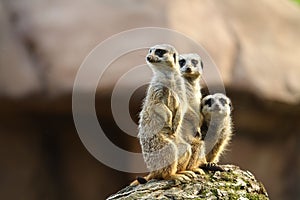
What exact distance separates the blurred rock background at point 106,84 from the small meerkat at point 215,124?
14.3 ft

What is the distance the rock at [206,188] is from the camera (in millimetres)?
4254

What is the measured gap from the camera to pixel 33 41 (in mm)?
9562

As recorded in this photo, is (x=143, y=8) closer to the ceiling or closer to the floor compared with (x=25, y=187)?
closer to the ceiling

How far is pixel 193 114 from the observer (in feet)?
15.1

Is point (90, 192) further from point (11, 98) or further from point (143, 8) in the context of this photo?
point (143, 8)

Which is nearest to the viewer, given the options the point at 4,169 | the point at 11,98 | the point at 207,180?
the point at 207,180

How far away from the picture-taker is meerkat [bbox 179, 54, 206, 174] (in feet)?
14.8

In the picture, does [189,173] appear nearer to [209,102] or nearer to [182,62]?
[209,102]

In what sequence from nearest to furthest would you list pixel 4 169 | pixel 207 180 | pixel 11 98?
pixel 207 180, pixel 11 98, pixel 4 169

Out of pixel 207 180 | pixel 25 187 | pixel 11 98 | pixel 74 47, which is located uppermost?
pixel 74 47

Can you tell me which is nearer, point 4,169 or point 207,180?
point 207,180

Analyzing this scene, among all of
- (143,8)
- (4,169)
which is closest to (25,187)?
(4,169)

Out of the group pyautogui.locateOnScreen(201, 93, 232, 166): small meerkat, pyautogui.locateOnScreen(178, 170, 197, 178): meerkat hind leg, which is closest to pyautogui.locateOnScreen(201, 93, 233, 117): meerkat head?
pyautogui.locateOnScreen(201, 93, 232, 166): small meerkat

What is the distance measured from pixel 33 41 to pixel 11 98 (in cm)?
71
